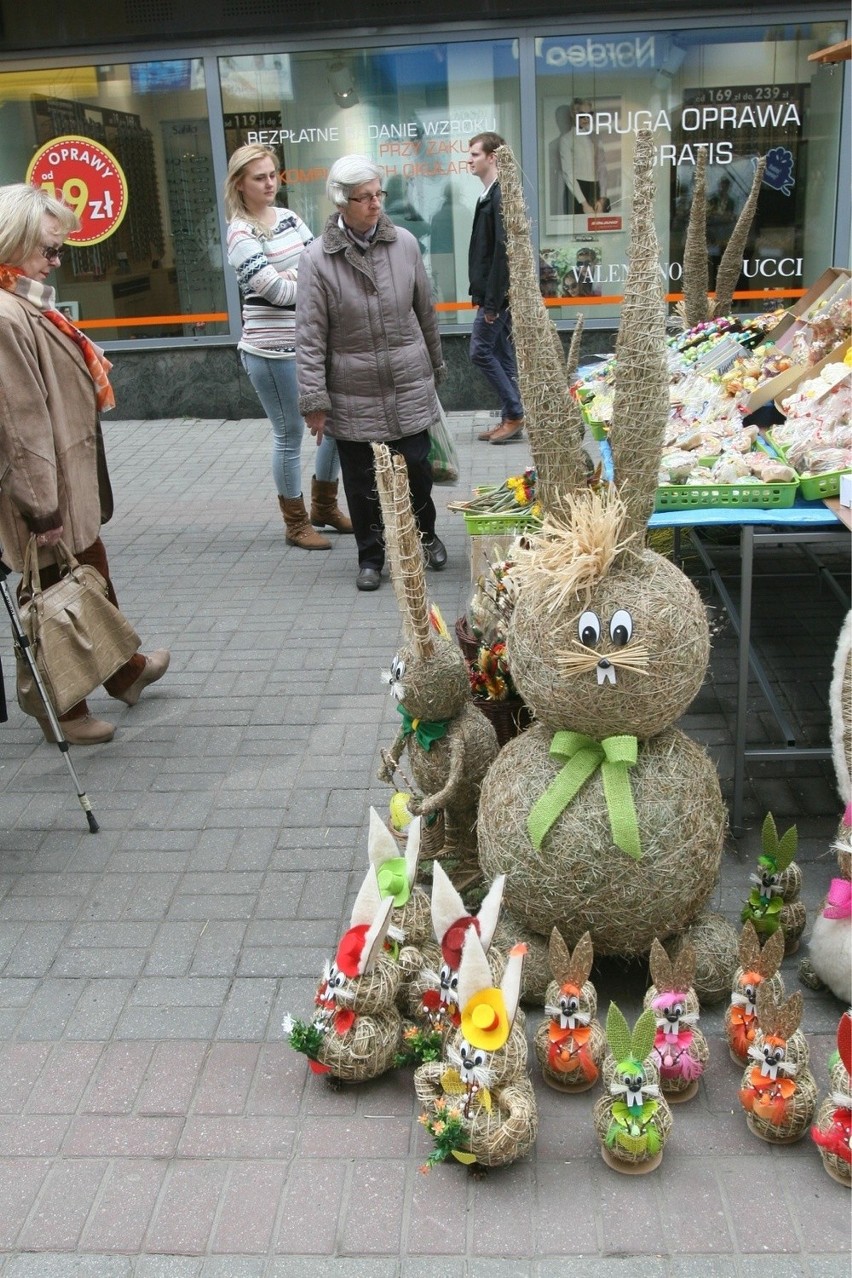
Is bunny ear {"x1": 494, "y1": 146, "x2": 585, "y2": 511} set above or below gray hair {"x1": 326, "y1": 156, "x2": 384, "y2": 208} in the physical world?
below

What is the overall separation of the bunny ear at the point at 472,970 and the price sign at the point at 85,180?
9.49m

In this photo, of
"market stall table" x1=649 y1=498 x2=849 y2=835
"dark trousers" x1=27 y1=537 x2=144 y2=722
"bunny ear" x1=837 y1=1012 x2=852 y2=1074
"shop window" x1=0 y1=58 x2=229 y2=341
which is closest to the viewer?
"bunny ear" x1=837 y1=1012 x2=852 y2=1074

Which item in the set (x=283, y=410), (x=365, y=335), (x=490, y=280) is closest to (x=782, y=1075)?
(x=365, y=335)

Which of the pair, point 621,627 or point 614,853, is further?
point 614,853

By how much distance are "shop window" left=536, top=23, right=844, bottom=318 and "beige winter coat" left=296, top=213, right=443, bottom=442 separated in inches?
193

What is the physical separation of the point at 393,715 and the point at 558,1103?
8.04 ft

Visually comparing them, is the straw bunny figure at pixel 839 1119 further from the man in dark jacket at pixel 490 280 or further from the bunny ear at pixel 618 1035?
the man in dark jacket at pixel 490 280

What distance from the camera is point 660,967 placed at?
285 cm

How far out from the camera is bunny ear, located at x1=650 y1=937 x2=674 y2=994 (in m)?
2.85

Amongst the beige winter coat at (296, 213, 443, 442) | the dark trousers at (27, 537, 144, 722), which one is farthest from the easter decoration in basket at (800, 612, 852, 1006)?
the beige winter coat at (296, 213, 443, 442)

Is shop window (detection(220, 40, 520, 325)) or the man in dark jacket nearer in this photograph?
the man in dark jacket

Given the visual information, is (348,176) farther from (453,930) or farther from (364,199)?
(453,930)

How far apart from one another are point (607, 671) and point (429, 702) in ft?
2.46

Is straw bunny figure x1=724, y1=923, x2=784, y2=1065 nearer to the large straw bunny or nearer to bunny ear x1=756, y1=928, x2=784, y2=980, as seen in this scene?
bunny ear x1=756, y1=928, x2=784, y2=980
